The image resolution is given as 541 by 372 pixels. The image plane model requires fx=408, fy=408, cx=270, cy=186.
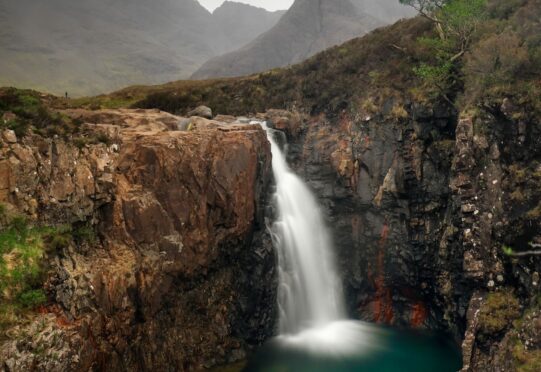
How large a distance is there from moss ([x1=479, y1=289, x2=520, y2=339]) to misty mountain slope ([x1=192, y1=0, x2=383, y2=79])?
14018 centimetres

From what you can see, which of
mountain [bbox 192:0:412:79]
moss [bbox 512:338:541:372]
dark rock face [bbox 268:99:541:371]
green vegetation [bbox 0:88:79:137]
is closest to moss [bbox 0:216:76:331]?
green vegetation [bbox 0:88:79:137]

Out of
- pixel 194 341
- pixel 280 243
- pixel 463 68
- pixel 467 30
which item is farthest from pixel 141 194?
pixel 467 30

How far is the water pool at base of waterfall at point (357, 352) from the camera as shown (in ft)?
79.3

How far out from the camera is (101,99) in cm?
4338

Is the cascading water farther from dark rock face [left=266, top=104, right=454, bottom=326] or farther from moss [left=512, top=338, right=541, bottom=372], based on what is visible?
moss [left=512, top=338, right=541, bottom=372]

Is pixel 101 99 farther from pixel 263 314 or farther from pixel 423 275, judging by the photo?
pixel 423 275

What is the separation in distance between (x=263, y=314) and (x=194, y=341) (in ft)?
18.8

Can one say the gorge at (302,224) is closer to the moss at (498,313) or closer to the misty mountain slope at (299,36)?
the moss at (498,313)

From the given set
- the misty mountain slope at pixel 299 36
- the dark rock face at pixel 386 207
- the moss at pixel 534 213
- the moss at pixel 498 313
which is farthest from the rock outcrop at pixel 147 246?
the misty mountain slope at pixel 299 36

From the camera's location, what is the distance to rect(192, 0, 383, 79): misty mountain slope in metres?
157

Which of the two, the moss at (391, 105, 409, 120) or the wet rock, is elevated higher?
the moss at (391, 105, 409, 120)

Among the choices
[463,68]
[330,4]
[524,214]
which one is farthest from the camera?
[330,4]

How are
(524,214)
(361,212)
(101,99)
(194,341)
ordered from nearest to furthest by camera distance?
(524,214) → (194,341) → (361,212) → (101,99)

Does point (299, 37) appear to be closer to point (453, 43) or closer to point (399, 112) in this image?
point (453, 43)
